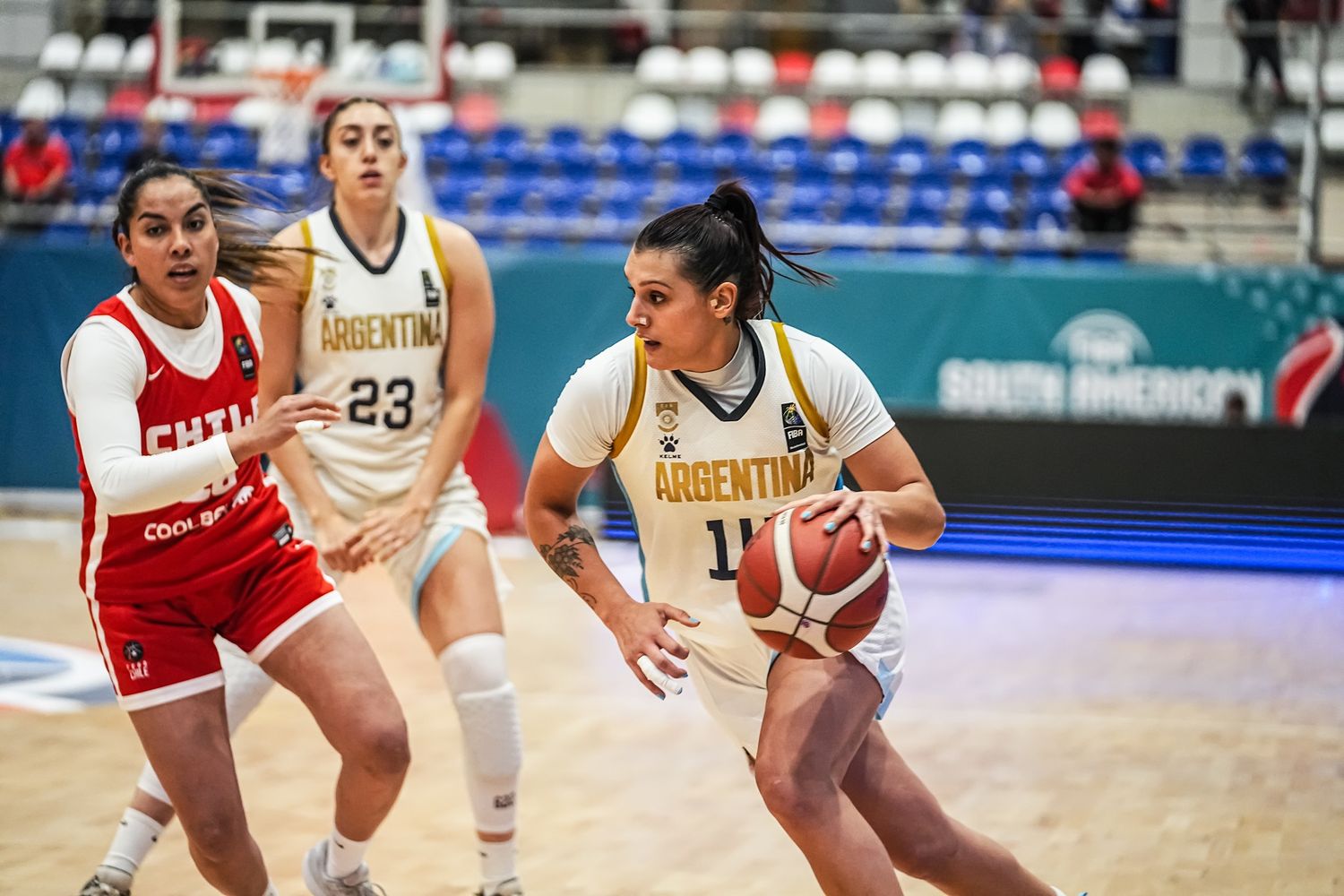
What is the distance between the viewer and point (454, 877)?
4457 mm

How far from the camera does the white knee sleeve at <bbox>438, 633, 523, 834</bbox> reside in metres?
4.20

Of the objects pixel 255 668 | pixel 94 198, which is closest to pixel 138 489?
pixel 255 668

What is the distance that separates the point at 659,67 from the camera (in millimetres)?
16172

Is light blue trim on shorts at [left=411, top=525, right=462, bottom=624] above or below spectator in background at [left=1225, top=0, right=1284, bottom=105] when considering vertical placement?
below

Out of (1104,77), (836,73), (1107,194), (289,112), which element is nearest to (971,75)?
(1104,77)

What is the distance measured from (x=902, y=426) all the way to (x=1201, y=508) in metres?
1.98

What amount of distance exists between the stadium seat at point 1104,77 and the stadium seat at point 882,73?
1.82 m

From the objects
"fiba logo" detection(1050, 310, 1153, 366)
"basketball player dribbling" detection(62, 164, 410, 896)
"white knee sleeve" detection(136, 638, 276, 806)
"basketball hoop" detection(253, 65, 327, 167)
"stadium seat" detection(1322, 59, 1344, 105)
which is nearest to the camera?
"basketball player dribbling" detection(62, 164, 410, 896)

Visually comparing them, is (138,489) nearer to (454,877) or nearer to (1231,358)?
(454,877)

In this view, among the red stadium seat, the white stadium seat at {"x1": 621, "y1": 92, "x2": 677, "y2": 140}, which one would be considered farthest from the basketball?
the red stadium seat

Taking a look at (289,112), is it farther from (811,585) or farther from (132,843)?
(811,585)

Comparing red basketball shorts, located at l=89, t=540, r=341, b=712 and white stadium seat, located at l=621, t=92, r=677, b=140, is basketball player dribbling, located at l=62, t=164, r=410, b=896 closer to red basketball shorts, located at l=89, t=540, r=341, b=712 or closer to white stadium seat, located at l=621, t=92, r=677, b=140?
red basketball shorts, located at l=89, t=540, r=341, b=712

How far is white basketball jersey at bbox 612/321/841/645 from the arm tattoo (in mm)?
162

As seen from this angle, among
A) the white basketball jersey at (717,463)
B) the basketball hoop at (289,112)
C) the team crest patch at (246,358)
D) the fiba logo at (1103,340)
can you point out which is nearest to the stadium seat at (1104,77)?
the fiba logo at (1103,340)
